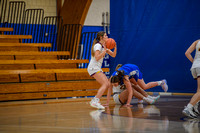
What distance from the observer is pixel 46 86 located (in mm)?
8195

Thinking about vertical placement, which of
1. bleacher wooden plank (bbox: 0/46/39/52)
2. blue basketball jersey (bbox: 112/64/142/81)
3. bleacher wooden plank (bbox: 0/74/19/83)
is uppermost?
bleacher wooden plank (bbox: 0/46/39/52)

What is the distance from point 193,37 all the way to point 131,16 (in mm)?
2115

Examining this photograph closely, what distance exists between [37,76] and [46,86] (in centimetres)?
34

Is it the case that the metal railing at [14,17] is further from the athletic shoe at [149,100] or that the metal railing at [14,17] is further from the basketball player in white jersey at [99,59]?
the athletic shoe at [149,100]

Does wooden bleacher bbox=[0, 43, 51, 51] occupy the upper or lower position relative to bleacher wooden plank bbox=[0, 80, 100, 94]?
upper

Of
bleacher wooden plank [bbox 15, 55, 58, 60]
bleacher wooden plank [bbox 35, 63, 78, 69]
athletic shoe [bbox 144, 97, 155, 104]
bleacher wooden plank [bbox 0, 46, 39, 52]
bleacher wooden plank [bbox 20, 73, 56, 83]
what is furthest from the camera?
bleacher wooden plank [bbox 0, 46, 39, 52]

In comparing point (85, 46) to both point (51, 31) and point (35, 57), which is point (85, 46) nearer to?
point (51, 31)

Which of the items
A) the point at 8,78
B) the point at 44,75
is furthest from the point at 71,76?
the point at 8,78

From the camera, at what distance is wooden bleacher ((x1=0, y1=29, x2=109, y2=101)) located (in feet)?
25.9

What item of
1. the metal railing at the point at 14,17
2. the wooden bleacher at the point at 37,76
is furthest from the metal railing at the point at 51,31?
the wooden bleacher at the point at 37,76

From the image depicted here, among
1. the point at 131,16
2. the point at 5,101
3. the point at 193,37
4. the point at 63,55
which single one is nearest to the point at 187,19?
the point at 193,37

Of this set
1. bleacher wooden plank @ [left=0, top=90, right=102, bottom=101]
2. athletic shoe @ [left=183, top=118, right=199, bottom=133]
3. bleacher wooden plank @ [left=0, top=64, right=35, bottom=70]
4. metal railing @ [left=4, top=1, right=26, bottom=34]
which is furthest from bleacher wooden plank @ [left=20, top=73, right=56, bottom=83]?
athletic shoe @ [left=183, top=118, right=199, bottom=133]

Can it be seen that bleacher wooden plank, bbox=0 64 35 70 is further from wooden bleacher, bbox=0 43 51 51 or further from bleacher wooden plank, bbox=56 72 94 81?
wooden bleacher, bbox=0 43 51 51

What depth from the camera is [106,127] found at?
150 inches
